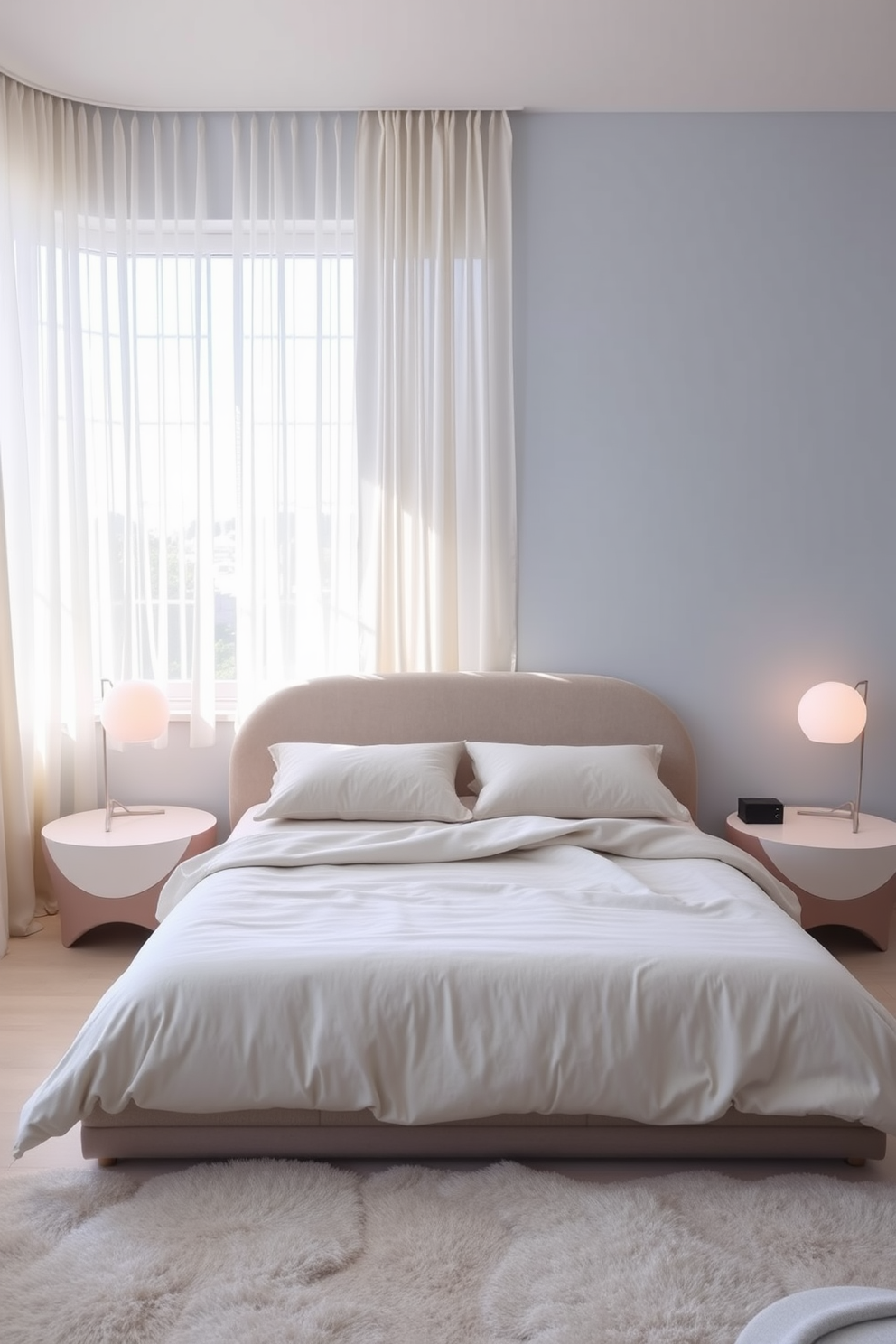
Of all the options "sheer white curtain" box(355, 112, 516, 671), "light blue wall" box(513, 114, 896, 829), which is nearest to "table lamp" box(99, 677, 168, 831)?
"sheer white curtain" box(355, 112, 516, 671)

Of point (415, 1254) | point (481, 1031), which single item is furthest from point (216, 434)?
point (415, 1254)

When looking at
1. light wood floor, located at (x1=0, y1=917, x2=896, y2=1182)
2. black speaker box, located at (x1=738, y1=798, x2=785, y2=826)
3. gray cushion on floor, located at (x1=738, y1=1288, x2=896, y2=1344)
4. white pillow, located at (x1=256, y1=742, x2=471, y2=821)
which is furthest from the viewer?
black speaker box, located at (x1=738, y1=798, x2=785, y2=826)

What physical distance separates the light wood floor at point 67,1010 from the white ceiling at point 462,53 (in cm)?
297

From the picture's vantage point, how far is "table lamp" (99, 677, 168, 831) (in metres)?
3.57

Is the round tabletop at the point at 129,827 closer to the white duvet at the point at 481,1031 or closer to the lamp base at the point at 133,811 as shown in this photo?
the lamp base at the point at 133,811

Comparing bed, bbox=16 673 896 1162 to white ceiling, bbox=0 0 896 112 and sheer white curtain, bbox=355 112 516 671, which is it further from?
white ceiling, bbox=0 0 896 112

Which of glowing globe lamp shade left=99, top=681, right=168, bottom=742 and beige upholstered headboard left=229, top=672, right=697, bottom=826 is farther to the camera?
beige upholstered headboard left=229, top=672, right=697, bottom=826

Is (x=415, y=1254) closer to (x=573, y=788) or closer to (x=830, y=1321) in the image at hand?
(x=830, y=1321)

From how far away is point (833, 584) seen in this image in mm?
3906

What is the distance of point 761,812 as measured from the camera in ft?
12.1

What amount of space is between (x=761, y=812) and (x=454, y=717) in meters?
1.16

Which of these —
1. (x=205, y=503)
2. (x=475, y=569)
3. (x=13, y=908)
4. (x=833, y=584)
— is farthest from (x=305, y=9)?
(x=13, y=908)

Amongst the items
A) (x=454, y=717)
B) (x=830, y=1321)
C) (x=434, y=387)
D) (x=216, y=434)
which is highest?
(x=434, y=387)

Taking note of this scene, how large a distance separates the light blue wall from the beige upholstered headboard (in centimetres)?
18
